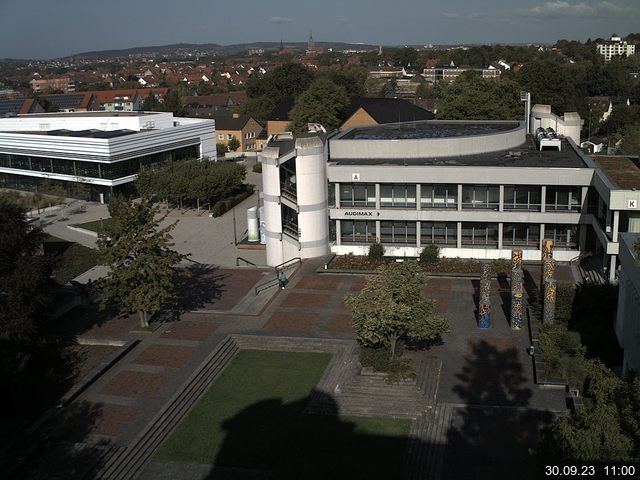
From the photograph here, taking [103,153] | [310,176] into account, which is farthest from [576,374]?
[103,153]

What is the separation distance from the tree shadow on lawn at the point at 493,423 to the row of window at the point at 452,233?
46.2 feet

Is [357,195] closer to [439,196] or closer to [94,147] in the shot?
[439,196]

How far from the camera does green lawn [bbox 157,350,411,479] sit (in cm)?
2045

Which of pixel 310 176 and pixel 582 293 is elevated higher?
pixel 310 176

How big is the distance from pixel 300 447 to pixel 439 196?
22332 millimetres

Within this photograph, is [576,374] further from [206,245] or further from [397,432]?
[206,245]

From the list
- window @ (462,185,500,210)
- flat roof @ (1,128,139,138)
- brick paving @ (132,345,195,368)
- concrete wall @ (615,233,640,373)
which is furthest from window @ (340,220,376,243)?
flat roof @ (1,128,139,138)

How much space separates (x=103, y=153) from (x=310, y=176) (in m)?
29.7

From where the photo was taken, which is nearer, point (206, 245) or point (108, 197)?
point (206, 245)

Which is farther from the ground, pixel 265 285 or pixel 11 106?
pixel 11 106

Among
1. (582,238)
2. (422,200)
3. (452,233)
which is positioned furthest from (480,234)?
(582,238)

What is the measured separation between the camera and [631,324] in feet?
75.1

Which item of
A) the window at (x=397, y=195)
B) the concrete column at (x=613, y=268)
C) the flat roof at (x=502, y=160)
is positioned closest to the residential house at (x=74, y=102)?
the flat roof at (x=502, y=160)

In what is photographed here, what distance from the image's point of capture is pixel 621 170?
125 ft
